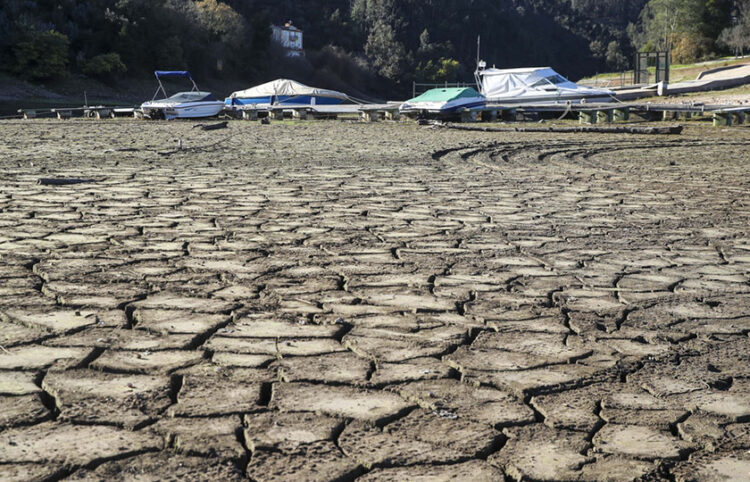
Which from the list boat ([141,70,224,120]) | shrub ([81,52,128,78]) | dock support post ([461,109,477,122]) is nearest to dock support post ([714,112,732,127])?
dock support post ([461,109,477,122])

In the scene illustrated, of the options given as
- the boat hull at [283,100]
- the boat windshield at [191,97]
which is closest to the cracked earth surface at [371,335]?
the boat windshield at [191,97]

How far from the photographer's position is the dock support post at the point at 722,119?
65.5ft

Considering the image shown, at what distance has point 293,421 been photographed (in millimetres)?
2521

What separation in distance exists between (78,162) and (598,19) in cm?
13828

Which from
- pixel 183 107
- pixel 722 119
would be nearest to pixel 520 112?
pixel 722 119

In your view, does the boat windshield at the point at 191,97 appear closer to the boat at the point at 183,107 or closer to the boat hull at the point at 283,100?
the boat at the point at 183,107

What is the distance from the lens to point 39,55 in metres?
43.0

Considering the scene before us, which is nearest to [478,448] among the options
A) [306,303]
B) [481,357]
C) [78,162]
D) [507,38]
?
[481,357]

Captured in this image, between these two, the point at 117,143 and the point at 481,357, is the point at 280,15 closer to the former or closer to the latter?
the point at 117,143

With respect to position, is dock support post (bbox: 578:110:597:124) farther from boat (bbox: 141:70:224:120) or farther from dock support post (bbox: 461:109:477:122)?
boat (bbox: 141:70:224:120)

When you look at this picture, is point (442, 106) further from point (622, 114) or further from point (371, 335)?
point (371, 335)

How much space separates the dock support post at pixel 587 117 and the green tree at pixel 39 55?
98.8 ft

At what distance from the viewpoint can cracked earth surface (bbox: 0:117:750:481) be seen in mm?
2338

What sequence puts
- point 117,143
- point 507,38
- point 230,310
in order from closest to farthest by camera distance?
point 230,310 → point 117,143 → point 507,38
